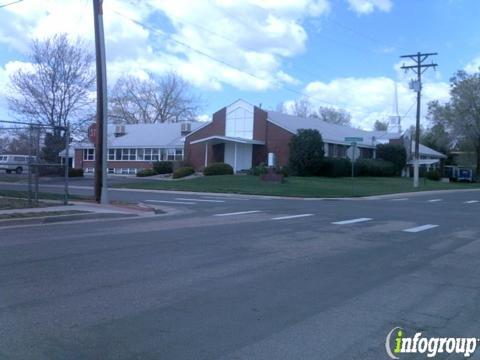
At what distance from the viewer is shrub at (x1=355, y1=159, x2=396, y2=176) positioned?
163 feet

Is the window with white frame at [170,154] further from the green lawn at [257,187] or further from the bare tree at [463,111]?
the bare tree at [463,111]

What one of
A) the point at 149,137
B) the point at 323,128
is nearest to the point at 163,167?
the point at 149,137

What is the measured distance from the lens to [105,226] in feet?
44.7

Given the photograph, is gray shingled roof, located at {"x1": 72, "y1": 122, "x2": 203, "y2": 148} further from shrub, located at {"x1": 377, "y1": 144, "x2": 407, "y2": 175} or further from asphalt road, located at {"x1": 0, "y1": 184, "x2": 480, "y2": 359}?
asphalt road, located at {"x1": 0, "y1": 184, "x2": 480, "y2": 359}

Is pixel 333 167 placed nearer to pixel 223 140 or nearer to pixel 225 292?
pixel 223 140

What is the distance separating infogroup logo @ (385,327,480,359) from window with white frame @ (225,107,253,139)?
42.3 m

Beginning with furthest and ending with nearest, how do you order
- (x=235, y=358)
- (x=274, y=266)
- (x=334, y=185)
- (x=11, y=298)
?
(x=334, y=185), (x=274, y=266), (x=11, y=298), (x=235, y=358)

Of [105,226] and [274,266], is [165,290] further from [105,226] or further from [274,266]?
[105,226]

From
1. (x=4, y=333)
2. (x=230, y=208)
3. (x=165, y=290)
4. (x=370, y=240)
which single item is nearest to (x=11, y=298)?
(x=4, y=333)

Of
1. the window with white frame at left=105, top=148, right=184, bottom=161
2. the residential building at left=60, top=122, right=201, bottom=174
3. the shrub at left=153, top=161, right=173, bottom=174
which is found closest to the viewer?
the shrub at left=153, top=161, right=173, bottom=174

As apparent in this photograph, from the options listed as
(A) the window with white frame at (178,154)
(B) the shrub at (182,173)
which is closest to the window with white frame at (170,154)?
(A) the window with white frame at (178,154)

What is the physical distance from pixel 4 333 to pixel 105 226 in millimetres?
8547

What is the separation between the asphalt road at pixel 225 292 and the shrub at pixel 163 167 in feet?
114

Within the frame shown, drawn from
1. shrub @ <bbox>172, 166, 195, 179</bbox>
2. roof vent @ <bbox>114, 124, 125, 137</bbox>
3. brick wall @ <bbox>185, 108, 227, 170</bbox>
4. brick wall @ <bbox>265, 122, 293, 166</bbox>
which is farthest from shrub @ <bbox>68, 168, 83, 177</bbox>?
roof vent @ <bbox>114, 124, 125, 137</bbox>
